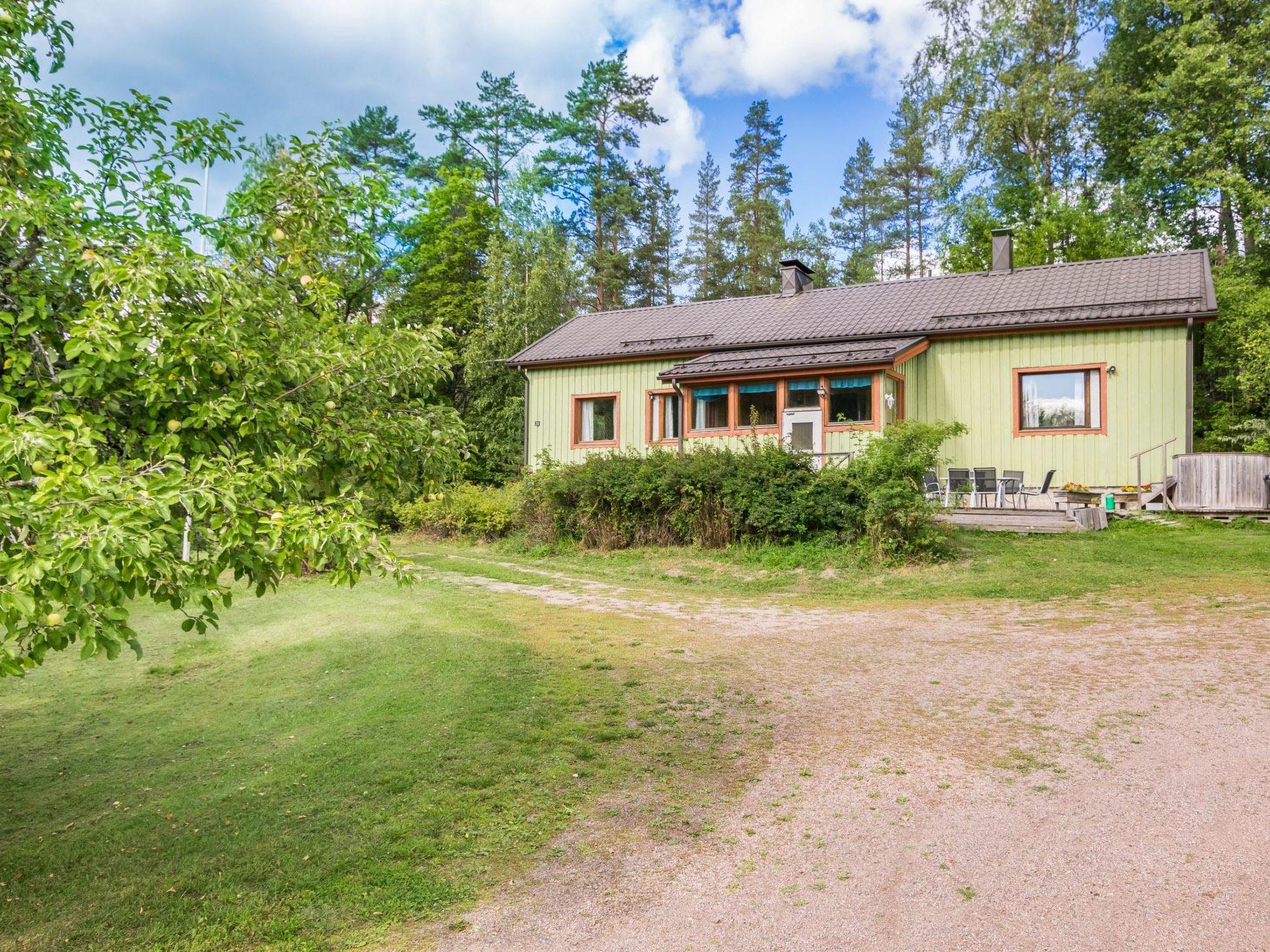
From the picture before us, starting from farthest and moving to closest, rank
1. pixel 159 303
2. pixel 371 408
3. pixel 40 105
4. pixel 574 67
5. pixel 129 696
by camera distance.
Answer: pixel 574 67 < pixel 129 696 < pixel 371 408 < pixel 40 105 < pixel 159 303

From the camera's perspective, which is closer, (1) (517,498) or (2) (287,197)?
(2) (287,197)

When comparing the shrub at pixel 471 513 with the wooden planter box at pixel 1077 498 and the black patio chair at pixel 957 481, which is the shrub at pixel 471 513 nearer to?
the black patio chair at pixel 957 481

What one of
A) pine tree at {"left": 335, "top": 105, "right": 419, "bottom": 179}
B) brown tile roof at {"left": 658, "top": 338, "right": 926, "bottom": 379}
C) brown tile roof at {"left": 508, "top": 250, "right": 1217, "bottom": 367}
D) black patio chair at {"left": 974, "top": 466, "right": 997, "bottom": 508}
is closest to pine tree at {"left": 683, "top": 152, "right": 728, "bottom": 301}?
pine tree at {"left": 335, "top": 105, "right": 419, "bottom": 179}

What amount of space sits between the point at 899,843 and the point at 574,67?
3749 cm

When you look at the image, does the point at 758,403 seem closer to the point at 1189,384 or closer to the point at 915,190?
the point at 1189,384

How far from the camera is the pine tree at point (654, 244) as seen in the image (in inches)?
1401

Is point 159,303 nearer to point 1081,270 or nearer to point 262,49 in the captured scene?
point 1081,270

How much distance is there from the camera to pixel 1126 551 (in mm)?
11242

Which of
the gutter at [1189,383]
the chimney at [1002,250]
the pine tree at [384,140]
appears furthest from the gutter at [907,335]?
the pine tree at [384,140]

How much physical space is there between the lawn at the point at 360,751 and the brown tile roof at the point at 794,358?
5.89 m

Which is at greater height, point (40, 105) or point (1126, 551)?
point (40, 105)

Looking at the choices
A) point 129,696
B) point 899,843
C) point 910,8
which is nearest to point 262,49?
point 910,8

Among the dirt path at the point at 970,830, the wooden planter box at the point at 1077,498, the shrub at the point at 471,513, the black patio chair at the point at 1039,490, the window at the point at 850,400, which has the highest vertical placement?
the window at the point at 850,400

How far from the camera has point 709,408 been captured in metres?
17.4
